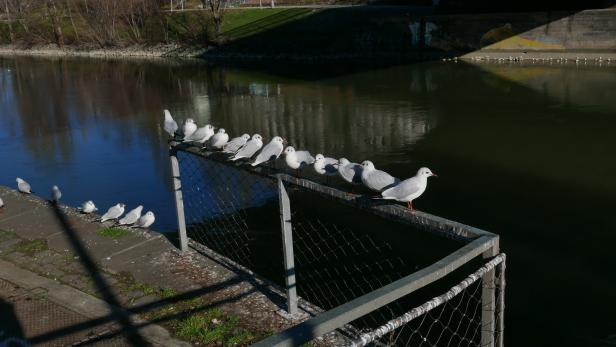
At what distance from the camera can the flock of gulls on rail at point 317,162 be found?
4.36 m

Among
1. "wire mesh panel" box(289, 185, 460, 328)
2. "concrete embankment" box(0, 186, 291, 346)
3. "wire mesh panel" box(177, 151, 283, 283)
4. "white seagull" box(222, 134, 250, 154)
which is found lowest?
"wire mesh panel" box(289, 185, 460, 328)

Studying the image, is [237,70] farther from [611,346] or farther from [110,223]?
[611,346]

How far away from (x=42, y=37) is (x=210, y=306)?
53907 mm

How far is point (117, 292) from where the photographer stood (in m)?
5.86

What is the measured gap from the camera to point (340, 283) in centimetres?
753

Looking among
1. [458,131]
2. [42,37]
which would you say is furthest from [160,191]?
[42,37]

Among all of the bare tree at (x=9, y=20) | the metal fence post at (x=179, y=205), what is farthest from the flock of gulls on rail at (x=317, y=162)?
the bare tree at (x=9, y=20)

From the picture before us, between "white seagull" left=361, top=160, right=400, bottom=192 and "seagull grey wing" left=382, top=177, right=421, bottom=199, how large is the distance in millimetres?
196

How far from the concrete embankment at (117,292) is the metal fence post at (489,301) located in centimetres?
221

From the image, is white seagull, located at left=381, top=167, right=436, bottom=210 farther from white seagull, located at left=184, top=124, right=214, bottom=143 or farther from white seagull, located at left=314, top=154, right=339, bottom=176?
white seagull, located at left=184, top=124, right=214, bottom=143

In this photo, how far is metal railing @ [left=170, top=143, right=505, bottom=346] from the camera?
3.11 m

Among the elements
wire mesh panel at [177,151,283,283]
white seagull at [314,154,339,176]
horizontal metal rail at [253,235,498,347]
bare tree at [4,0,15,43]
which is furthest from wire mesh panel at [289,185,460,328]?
bare tree at [4,0,15,43]

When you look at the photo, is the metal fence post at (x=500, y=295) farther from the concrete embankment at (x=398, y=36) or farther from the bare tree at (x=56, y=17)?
the bare tree at (x=56, y=17)

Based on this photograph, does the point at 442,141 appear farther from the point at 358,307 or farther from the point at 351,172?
the point at 358,307
